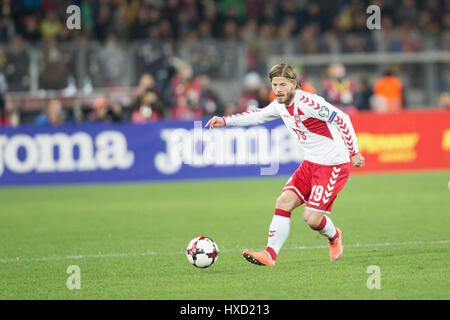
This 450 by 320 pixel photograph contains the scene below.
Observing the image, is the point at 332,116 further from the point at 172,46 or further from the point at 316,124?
the point at 172,46

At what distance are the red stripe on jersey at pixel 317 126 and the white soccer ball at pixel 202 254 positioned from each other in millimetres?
1501

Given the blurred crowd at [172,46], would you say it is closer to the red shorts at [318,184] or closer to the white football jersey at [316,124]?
the white football jersey at [316,124]

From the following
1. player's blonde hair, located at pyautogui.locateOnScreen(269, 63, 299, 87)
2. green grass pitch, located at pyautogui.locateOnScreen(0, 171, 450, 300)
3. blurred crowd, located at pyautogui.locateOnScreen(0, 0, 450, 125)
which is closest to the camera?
green grass pitch, located at pyautogui.locateOnScreen(0, 171, 450, 300)

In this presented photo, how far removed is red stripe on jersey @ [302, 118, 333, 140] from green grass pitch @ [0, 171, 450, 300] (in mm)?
1284

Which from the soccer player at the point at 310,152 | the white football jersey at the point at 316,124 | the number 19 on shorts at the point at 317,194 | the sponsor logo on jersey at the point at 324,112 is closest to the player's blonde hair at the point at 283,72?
the soccer player at the point at 310,152

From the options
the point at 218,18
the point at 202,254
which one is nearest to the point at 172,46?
the point at 218,18

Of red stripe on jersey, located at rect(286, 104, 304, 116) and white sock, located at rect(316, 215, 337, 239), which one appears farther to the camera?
white sock, located at rect(316, 215, 337, 239)

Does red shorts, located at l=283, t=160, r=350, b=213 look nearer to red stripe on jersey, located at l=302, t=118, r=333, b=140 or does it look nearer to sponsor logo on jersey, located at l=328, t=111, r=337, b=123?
red stripe on jersey, located at l=302, t=118, r=333, b=140

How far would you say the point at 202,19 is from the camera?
22.2m

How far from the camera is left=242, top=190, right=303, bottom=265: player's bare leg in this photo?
317 inches

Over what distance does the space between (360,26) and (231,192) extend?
882cm

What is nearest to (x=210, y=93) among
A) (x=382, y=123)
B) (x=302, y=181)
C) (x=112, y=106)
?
(x=112, y=106)

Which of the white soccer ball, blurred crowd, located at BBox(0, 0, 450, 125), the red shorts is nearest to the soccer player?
the red shorts

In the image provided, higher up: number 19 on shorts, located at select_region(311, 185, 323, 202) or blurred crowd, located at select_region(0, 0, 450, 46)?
blurred crowd, located at select_region(0, 0, 450, 46)
